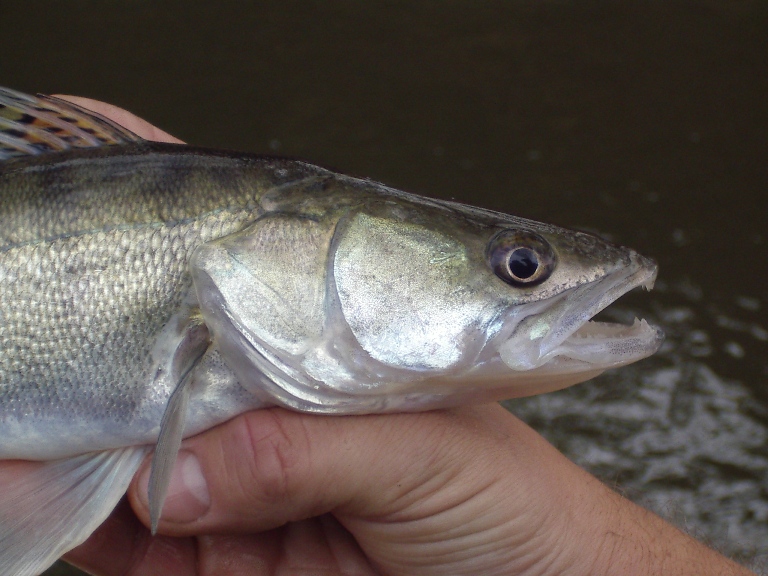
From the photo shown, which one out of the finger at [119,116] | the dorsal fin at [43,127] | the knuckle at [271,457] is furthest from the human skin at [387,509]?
the finger at [119,116]

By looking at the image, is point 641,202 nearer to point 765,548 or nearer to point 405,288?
point 765,548

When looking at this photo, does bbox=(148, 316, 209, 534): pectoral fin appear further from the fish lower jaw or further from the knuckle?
the fish lower jaw

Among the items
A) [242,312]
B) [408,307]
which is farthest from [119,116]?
[408,307]

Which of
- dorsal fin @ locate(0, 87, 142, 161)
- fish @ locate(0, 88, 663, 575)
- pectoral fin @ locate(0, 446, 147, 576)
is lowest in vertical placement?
pectoral fin @ locate(0, 446, 147, 576)

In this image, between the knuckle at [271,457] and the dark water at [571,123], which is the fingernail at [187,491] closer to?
the knuckle at [271,457]

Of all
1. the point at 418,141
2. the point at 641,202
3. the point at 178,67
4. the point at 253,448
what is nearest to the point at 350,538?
the point at 253,448

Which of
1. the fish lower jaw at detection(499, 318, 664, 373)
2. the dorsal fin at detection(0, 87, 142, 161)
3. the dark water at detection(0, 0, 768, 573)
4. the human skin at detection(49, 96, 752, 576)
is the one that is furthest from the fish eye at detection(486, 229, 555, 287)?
the dark water at detection(0, 0, 768, 573)
